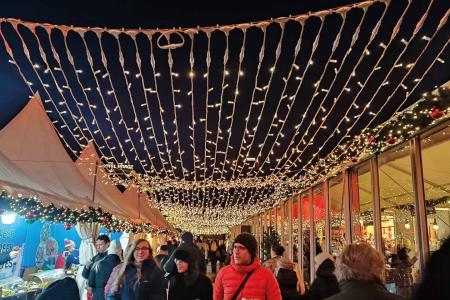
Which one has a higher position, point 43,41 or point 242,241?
point 43,41

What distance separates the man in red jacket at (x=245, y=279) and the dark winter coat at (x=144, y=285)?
103 cm

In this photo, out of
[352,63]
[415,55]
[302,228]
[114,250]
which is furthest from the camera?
[302,228]

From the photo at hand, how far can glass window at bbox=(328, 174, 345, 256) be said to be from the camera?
9.64 metres

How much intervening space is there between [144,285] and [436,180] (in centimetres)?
402

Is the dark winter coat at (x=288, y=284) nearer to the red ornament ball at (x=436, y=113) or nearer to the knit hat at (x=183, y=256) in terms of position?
the knit hat at (x=183, y=256)

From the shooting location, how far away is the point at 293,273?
16.9 feet

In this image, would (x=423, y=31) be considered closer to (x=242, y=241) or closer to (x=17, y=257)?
(x=242, y=241)

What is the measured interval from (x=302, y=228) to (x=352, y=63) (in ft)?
30.9

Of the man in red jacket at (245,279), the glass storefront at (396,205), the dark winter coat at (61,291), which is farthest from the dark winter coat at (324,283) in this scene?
the dark winter coat at (61,291)

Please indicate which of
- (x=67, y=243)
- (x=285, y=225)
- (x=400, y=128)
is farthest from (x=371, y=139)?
(x=285, y=225)

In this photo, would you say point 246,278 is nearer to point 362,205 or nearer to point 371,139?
point 371,139

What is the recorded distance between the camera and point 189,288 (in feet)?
13.4

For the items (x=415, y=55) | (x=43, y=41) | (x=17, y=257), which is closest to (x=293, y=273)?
(x=415, y=55)

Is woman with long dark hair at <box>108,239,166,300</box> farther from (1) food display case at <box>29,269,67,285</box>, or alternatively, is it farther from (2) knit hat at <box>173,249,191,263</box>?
(1) food display case at <box>29,269,67,285</box>
